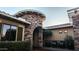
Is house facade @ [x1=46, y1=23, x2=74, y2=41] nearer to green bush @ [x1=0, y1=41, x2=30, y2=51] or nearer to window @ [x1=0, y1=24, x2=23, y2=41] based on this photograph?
green bush @ [x1=0, y1=41, x2=30, y2=51]

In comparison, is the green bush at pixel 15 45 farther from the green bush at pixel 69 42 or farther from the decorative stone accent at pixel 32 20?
the green bush at pixel 69 42

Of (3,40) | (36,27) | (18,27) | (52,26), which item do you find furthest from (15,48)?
(52,26)

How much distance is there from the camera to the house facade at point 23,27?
3672mm

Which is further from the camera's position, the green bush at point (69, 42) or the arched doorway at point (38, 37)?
the arched doorway at point (38, 37)

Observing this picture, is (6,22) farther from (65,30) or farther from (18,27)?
(65,30)

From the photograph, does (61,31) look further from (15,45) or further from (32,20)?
(15,45)

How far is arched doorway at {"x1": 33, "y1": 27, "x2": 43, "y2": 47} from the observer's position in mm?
3876

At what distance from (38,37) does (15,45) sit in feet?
2.57

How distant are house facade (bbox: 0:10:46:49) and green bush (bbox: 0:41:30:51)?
10 cm

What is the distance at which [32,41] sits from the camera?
3.82m

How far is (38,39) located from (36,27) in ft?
1.31

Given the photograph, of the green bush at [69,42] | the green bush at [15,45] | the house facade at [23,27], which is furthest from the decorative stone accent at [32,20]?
the green bush at [69,42]

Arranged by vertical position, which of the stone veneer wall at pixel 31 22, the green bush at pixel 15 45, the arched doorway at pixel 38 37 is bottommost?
the green bush at pixel 15 45
